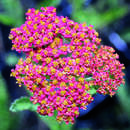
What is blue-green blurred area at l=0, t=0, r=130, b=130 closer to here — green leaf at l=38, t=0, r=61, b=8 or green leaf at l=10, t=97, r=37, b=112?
green leaf at l=38, t=0, r=61, b=8

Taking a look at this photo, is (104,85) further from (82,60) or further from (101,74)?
(82,60)

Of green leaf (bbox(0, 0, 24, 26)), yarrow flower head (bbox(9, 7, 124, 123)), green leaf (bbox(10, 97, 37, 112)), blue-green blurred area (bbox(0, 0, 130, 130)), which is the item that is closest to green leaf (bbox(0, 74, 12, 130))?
blue-green blurred area (bbox(0, 0, 130, 130))

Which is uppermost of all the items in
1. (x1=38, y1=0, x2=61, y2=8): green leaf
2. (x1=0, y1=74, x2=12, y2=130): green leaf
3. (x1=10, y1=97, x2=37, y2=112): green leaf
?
(x1=38, y1=0, x2=61, y2=8): green leaf

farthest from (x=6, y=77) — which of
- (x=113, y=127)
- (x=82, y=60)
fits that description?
(x=82, y=60)

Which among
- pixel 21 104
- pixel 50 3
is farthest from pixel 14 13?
pixel 21 104

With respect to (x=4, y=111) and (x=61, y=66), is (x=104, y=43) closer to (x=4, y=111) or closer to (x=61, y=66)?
(x=61, y=66)

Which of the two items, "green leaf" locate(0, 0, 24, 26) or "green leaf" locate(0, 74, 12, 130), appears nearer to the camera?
"green leaf" locate(0, 74, 12, 130)
